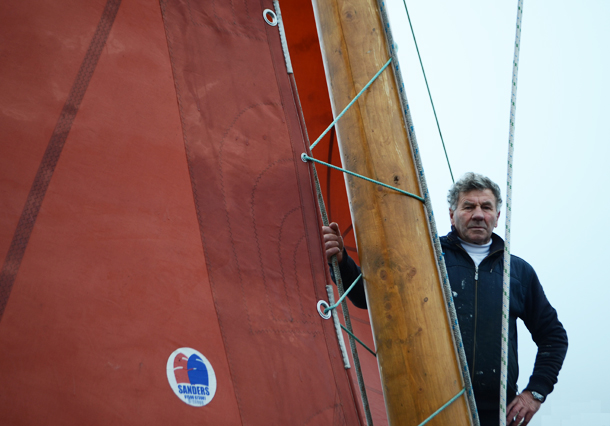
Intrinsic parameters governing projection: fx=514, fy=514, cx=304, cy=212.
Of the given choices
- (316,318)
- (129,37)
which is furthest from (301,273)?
(129,37)

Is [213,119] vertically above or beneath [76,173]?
above

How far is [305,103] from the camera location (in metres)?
Answer: 2.08

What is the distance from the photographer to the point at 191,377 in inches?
32.8

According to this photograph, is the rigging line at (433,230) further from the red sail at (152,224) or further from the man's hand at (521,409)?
the man's hand at (521,409)

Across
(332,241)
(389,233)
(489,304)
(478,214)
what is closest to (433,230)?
(389,233)

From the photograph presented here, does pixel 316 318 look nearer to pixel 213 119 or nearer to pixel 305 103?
pixel 213 119

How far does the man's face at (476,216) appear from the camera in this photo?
5.38 ft

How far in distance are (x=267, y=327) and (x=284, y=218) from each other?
233 mm

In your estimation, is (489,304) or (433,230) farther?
(489,304)

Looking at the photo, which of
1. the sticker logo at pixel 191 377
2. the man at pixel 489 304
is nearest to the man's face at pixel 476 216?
the man at pixel 489 304

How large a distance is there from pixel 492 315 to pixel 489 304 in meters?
0.03

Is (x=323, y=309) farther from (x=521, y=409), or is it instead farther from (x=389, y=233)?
(x=521, y=409)

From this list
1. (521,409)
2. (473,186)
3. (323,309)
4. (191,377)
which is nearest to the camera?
(191,377)

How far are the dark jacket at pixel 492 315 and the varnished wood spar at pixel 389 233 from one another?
308 mm
